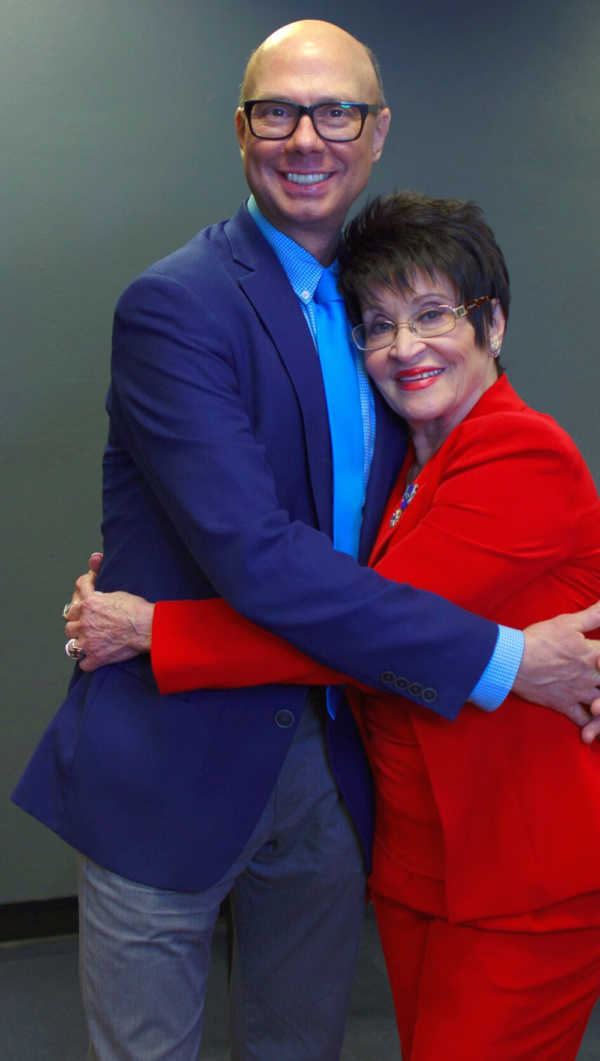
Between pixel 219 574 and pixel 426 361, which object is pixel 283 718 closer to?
pixel 219 574

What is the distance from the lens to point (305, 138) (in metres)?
1.54

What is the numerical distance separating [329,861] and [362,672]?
0.46 metres

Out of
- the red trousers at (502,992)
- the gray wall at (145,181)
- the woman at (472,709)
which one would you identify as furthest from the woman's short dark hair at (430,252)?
the gray wall at (145,181)

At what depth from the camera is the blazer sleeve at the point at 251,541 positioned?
4.36ft

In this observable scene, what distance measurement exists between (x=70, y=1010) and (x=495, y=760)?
1.78m

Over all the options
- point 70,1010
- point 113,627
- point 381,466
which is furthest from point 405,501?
point 70,1010

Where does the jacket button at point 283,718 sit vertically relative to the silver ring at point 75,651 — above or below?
below

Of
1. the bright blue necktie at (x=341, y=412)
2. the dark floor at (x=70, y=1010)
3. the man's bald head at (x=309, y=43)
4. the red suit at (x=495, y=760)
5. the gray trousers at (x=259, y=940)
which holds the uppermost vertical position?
the man's bald head at (x=309, y=43)

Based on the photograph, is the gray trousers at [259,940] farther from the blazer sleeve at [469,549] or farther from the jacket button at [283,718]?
the blazer sleeve at [469,549]

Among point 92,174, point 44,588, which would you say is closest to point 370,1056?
point 44,588

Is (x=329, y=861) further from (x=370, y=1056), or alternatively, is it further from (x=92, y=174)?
(x=92, y=174)

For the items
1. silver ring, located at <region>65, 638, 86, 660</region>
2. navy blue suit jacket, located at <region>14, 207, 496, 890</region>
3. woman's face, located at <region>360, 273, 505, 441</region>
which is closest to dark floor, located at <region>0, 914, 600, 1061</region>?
navy blue suit jacket, located at <region>14, 207, 496, 890</region>

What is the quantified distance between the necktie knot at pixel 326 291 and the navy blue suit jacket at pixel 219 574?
0.31ft

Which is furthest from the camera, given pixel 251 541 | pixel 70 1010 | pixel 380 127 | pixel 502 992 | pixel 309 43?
pixel 70 1010
